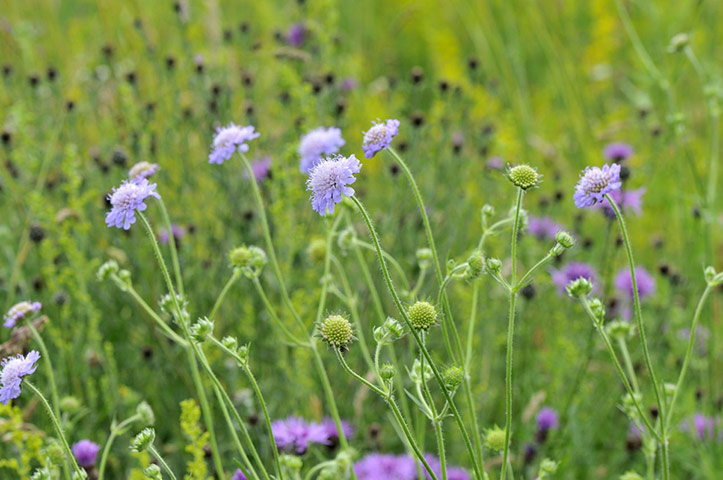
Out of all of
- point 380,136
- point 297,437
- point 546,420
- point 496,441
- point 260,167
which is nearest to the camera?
point 380,136

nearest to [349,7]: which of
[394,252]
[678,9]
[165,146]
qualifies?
[678,9]

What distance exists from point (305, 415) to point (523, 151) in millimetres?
1408

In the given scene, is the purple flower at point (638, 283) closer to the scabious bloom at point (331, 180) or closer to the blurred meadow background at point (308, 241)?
the blurred meadow background at point (308, 241)

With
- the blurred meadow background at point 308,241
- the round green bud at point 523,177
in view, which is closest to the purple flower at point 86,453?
the blurred meadow background at point 308,241

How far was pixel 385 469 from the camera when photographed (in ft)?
4.90

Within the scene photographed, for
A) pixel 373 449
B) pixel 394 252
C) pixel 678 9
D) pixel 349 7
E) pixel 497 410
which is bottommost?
pixel 373 449

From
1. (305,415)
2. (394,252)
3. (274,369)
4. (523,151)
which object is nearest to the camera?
(305,415)

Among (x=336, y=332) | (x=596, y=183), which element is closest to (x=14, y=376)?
(x=336, y=332)

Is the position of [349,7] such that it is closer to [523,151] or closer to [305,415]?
[523,151]

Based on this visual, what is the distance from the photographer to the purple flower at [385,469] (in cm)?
146

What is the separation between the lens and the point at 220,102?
7.19ft

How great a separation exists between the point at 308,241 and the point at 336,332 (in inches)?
50.3

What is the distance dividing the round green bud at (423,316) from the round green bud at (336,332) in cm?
9

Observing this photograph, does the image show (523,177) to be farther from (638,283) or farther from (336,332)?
(638,283)
